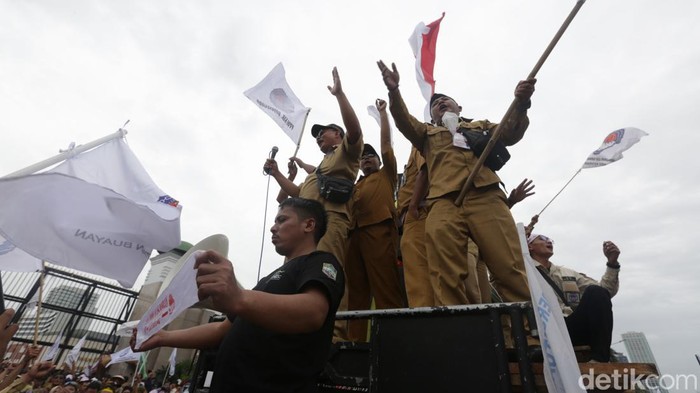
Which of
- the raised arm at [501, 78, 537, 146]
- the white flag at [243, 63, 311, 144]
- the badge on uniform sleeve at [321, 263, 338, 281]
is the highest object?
the white flag at [243, 63, 311, 144]

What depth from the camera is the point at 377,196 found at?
3863mm

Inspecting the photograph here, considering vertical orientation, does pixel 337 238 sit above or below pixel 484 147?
below

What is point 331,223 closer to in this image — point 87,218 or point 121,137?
point 87,218

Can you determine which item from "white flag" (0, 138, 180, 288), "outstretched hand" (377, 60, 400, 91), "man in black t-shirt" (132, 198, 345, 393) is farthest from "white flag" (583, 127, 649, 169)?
"white flag" (0, 138, 180, 288)

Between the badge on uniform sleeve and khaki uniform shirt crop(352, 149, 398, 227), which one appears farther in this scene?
khaki uniform shirt crop(352, 149, 398, 227)

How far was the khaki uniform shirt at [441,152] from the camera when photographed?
115 inches

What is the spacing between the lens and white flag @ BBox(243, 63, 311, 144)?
5.17m

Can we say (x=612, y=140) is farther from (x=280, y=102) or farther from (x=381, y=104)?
(x=280, y=102)

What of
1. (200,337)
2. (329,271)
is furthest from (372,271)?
(329,271)

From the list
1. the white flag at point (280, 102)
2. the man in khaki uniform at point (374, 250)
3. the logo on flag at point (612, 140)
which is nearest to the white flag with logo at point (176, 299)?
the man in khaki uniform at point (374, 250)

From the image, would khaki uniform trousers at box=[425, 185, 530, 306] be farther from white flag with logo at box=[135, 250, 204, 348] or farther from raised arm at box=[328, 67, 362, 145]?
white flag with logo at box=[135, 250, 204, 348]

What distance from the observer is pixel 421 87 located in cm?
371

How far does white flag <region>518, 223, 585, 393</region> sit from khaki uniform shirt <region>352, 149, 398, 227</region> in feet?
7.13

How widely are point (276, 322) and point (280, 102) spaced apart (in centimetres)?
464
